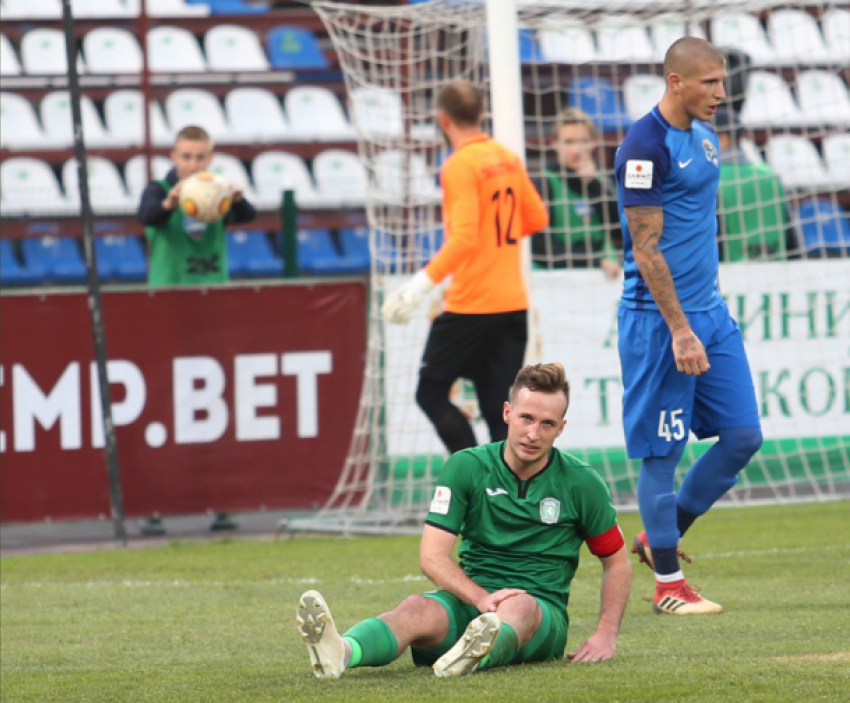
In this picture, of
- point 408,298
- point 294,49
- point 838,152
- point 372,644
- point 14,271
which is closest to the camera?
point 372,644

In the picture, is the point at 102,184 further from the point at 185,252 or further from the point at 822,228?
the point at 822,228

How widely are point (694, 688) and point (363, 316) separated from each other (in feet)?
18.2

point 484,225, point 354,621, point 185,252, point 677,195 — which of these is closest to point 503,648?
point 354,621

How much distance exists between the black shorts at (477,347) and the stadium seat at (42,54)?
407 inches

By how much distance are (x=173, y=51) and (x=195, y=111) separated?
91cm

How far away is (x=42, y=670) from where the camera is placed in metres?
4.51

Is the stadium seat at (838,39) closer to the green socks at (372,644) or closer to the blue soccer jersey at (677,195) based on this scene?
the blue soccer jersey at (677,195)

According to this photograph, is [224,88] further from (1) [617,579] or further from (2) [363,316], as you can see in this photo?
(1) [617,579]

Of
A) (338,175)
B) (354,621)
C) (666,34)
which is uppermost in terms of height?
(666,34)

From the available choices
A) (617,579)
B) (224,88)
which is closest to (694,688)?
(617,579)

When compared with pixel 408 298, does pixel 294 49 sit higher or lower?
higher

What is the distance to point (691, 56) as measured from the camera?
5.09 meters

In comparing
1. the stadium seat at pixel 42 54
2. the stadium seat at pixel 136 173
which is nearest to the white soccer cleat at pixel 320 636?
the stadium seat at pixel 136 173

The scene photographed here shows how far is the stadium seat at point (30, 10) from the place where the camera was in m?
17.0
